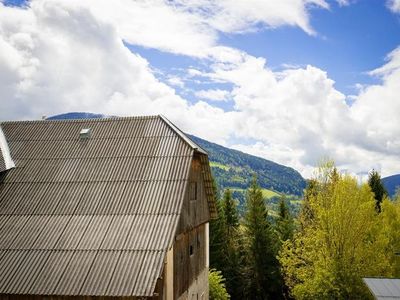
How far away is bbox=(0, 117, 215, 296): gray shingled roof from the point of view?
16.3 metres

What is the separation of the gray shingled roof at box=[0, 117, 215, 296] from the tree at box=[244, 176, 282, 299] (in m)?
29.2

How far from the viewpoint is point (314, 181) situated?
1459 inches

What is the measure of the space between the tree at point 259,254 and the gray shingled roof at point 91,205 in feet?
95.9

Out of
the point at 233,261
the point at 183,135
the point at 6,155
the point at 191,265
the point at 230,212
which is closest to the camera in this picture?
the point at 183,135

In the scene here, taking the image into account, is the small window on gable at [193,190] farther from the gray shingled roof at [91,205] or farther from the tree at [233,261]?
the tree at [233,261]

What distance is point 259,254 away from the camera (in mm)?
49219

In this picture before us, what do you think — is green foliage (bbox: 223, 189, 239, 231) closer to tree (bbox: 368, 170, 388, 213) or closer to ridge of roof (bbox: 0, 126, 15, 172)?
tree (bbox: 368, 170, 388, 213)

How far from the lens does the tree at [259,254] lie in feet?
160

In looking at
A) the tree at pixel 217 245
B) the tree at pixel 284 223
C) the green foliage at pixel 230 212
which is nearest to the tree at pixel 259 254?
the tree at pixel 284 223

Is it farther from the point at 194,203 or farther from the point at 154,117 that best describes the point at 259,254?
the point at 154,117

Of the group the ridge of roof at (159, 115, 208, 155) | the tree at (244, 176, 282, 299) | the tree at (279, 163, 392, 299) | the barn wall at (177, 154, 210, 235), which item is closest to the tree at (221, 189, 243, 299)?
the tree at (244, 176, 282, 299)

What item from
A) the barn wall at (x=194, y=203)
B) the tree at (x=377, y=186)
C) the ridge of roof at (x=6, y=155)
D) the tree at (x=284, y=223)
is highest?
the tree at (x=377, y=186)

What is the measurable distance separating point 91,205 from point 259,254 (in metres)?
33.5

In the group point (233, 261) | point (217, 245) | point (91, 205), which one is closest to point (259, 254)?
point (233, 261)
